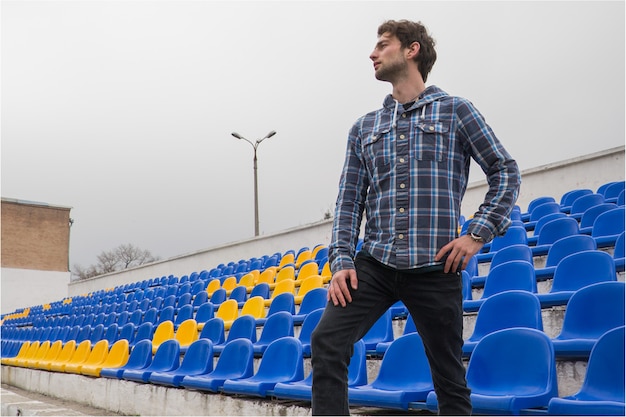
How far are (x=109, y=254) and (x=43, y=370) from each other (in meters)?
34.9

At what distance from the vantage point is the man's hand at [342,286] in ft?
6.09

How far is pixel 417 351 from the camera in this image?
127 inches

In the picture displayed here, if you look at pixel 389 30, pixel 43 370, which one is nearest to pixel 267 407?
pixel 389 30

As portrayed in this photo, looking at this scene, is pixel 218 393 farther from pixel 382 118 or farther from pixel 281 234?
pixel 281 234

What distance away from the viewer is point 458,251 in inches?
70.8

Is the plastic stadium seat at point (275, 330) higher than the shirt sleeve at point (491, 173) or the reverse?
the reverse

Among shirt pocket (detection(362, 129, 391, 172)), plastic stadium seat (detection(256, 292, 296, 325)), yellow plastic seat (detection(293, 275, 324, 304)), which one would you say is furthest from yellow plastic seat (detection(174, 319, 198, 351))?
shirt pocket (detection(362, 129, 391, 172))

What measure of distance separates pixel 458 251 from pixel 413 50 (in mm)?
712

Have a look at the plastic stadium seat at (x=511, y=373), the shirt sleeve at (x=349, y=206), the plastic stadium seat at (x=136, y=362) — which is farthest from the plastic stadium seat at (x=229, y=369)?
the shirt sleeve at (x=349, y=206)

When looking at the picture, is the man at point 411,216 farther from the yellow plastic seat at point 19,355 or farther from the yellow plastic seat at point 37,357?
the yellow plastic seat at point 19,355

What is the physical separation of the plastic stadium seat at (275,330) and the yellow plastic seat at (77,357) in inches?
124

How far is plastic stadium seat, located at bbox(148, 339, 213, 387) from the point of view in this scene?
15.1 feet

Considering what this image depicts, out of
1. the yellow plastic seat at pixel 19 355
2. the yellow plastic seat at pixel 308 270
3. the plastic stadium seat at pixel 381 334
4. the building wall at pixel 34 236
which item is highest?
the building wall at pixel 34 236

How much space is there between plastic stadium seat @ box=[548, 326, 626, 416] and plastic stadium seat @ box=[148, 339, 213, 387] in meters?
2.97
